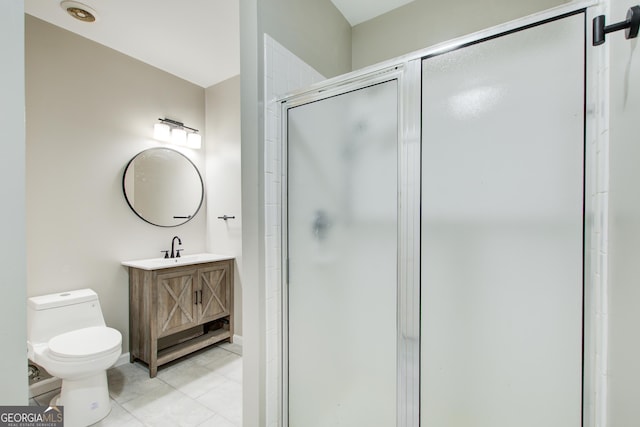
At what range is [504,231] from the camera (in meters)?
0.90

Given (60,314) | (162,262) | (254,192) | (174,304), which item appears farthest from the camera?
(162,262)

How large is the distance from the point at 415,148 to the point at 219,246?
8.20ft

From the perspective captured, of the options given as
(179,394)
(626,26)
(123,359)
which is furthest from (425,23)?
(123,359)

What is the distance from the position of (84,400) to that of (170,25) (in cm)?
270

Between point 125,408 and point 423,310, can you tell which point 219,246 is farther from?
point 423,310

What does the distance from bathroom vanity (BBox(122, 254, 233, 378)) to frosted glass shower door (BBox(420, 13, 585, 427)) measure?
2098 millimetres

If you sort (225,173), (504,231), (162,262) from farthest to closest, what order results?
(225,173) < (162,262) < (504,231)

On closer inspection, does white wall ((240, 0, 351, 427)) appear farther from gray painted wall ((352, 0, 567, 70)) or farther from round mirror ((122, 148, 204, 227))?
round mirror ((122, 148, 204, 227))

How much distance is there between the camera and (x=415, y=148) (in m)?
1.04

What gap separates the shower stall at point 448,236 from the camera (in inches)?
32.3

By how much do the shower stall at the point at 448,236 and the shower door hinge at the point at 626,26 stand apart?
0.35 ft

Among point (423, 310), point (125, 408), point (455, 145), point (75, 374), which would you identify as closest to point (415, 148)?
point (455, 145)

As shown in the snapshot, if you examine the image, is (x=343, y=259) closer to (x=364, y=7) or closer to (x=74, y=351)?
(x=74, y=351)

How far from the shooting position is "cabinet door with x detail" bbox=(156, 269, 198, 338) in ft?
7.33
